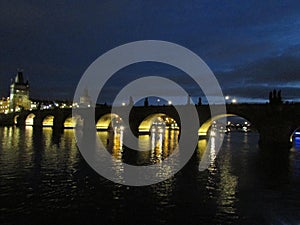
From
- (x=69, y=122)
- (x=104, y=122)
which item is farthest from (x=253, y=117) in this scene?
(x=69, y=122)

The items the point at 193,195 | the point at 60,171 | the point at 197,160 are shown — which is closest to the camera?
the point at 193,195

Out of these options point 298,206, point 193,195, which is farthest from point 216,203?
point 298,206

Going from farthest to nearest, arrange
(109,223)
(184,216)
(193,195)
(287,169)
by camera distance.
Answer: (287,169), (193,195), (184,216), (109,223)

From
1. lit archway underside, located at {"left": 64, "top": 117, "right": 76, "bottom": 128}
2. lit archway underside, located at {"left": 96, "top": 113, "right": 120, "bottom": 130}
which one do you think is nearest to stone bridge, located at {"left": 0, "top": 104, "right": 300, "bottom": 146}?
lit archway underside, located at {"left": 96, "top": 113, "right": 120, "bottom": 130}

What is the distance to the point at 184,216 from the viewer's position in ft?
44.5

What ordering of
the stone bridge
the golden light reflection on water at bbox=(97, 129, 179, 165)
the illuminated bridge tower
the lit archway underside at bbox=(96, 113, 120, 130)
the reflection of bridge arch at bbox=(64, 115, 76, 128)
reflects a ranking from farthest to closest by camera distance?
the illuminated bridge tower, the reflection of bridge arch at bbox=(64, 115, 76, 128), the lit archway underside at bbox=(96, 113, 120, 130), the stone bridge, the golden light reflection on water at bbox=(97, 129, 179, 165)

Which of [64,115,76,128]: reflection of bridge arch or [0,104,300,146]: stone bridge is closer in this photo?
[0,104,300,146]: stone bridge

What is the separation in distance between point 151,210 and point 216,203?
138 inches

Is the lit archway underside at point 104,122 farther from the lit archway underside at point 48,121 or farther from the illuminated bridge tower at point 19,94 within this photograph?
the illuminated bridge tower at point 19,94

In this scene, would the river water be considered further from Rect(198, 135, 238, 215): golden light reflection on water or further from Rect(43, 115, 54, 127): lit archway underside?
Rect(43, 115, 54, 127): lit archway underside

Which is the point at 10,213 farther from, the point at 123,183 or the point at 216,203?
the point at 216,203

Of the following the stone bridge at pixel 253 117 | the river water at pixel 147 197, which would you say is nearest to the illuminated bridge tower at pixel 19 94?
the stone bridge at pixel 253 117

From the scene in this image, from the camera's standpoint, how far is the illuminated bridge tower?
181250 mm

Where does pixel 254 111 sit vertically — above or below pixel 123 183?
above
